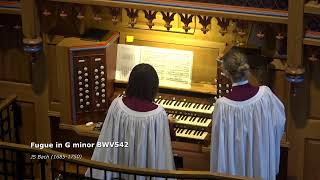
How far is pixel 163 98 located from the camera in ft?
23.3

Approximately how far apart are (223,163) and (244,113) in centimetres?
42

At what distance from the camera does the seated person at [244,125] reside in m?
5.88

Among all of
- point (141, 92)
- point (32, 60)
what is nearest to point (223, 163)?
point (141, 92)

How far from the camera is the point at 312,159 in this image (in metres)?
6.73

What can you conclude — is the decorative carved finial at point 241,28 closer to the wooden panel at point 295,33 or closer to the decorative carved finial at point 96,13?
the wooden panel at point 295,33

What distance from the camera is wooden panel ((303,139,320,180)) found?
667cm

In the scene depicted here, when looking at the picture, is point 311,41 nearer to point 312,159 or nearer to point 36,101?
point 312,159

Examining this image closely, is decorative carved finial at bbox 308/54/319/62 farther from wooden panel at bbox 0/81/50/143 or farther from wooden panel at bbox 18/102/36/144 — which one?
wooden panel at bbox 18/102/36/144

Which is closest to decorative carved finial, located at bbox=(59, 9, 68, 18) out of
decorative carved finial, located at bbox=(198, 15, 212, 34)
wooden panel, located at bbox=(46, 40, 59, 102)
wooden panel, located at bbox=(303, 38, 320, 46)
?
wooden panel, located at bbox=(46, 40, 59, 102)

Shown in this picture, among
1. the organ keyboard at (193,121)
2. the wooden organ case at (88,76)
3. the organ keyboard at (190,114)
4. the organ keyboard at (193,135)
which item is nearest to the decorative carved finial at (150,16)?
the wooden organ case at (88,76)

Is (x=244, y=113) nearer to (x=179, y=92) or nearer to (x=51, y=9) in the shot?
(x=179, y=92)

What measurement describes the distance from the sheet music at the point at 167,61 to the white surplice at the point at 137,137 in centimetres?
126

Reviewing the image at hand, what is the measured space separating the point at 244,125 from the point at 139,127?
0.78 m

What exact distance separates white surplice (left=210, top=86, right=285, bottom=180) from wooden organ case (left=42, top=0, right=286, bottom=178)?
0.71m
